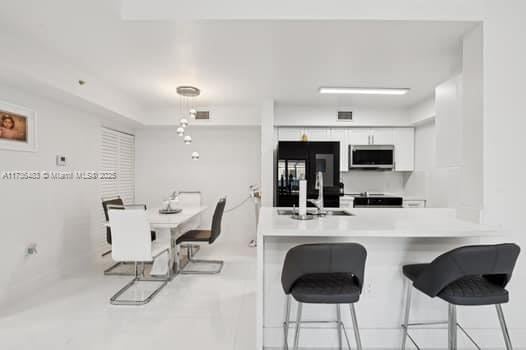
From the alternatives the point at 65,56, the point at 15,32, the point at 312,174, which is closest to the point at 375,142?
the point at 312,174

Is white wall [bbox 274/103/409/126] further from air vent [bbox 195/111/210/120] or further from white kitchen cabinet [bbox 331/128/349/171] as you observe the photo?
air vent [bbox 195/111/210/120]

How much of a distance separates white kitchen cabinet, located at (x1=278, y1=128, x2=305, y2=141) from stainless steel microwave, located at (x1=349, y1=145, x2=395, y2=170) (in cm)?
91

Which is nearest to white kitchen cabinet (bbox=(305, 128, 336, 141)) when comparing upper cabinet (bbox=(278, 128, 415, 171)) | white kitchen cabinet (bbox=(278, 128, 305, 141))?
upper cabinet (bbox=(278, 128, 415, 171))

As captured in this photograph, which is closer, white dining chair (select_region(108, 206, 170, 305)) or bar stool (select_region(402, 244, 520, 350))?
bar stool (select_region(402, 244, 520, 350))

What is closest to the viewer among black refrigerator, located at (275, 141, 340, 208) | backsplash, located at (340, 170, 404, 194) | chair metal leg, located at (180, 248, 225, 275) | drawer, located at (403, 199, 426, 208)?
chair metal leg, located at (180, 248, 225, 275)

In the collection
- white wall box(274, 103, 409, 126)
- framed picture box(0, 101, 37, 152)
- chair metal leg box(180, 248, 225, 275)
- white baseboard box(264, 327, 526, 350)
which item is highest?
white wall box(274, 103, 409, 126)

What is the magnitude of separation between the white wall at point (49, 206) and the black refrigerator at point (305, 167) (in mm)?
2707

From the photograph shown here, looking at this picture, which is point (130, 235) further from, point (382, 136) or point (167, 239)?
point (382, 136)

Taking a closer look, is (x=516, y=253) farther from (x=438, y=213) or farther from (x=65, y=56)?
(x=65, y=56)

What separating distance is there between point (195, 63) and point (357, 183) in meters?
3.52

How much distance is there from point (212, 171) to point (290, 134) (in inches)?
62.4

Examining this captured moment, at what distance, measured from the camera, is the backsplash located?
4910 mm

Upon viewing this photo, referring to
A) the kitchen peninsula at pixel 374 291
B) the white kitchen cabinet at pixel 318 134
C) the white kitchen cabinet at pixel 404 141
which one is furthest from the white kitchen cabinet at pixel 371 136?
the kitchen peninsula at pixel 374 291

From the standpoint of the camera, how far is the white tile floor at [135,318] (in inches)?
79.7
